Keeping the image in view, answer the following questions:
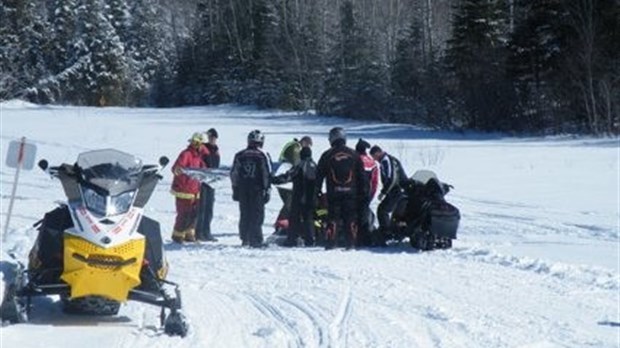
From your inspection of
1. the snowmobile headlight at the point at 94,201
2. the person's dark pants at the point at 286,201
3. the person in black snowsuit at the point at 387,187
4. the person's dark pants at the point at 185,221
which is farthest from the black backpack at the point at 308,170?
the snowmobile headlight at the point at 94,201

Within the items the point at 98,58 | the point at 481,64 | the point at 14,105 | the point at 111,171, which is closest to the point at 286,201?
the point at 111,171

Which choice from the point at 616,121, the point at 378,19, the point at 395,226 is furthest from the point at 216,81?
→ the point at 395,226

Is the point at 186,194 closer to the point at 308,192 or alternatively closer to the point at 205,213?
the point at 205,213

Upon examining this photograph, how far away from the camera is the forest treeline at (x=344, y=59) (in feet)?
134

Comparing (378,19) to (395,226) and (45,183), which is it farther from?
(395,226)

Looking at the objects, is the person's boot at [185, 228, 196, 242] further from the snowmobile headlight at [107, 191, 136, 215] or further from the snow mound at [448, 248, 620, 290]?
the snowmobile headlight at [107, 191, 136, 215]

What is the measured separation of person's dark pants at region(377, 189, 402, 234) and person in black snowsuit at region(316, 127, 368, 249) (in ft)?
1.44

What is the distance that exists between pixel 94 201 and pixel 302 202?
6.36 meters

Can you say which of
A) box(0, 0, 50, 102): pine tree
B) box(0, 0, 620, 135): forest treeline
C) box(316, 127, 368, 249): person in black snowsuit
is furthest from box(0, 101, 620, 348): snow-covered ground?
box(0, 0, 50, 102): pine tree

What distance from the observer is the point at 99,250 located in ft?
23.7

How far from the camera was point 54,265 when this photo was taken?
7.62 metres

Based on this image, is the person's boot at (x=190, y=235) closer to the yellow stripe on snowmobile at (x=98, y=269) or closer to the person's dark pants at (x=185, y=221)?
the person's dark pants at (x=185, y=221)

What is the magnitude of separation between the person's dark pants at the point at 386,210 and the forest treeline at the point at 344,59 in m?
25.9

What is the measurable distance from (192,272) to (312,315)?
112 inches
